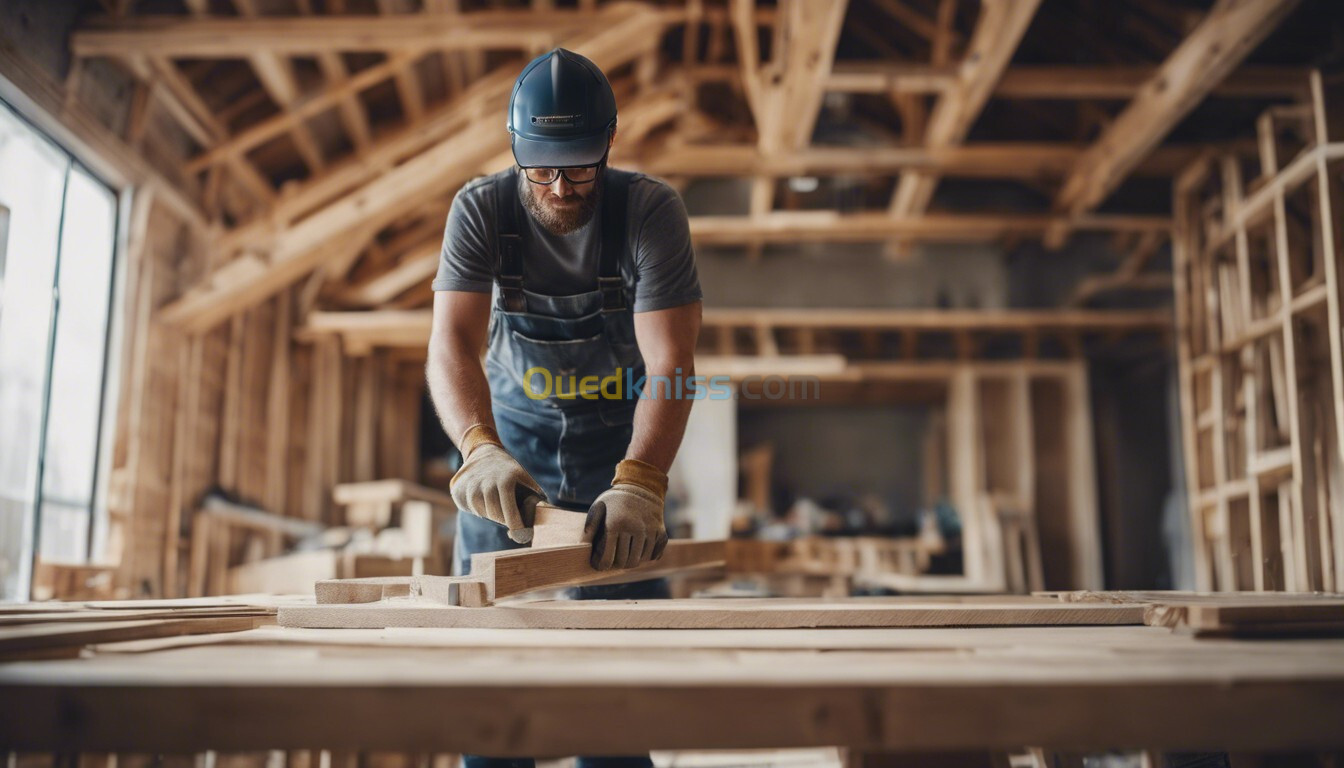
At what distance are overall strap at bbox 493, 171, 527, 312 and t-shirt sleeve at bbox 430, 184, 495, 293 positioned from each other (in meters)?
0.04

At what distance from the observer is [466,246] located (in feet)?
8.93

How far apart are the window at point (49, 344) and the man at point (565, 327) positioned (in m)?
3.51

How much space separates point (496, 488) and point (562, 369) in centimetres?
71

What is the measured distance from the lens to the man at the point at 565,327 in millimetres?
2400

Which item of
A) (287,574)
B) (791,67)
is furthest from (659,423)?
(287,574)

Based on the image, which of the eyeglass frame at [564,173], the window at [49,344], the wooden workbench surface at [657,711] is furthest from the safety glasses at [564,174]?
the window at [49,344]

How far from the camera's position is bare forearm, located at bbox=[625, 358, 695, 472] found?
8.21ft

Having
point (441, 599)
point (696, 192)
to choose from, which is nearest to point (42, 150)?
point (441, 599)

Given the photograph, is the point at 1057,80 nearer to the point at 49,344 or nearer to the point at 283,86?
the point at 283,86

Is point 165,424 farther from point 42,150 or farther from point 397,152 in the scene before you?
point 397,152

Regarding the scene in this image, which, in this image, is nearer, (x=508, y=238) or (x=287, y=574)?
(x=508, y=238)

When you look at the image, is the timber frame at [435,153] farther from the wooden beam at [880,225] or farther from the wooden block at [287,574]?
the wooden block at [287,574]

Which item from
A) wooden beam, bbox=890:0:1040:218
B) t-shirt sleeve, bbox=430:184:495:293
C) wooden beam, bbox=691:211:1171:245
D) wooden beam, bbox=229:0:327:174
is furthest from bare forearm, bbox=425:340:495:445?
wooden beam, bbox=691:211:1171:245

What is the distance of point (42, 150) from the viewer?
564cm
